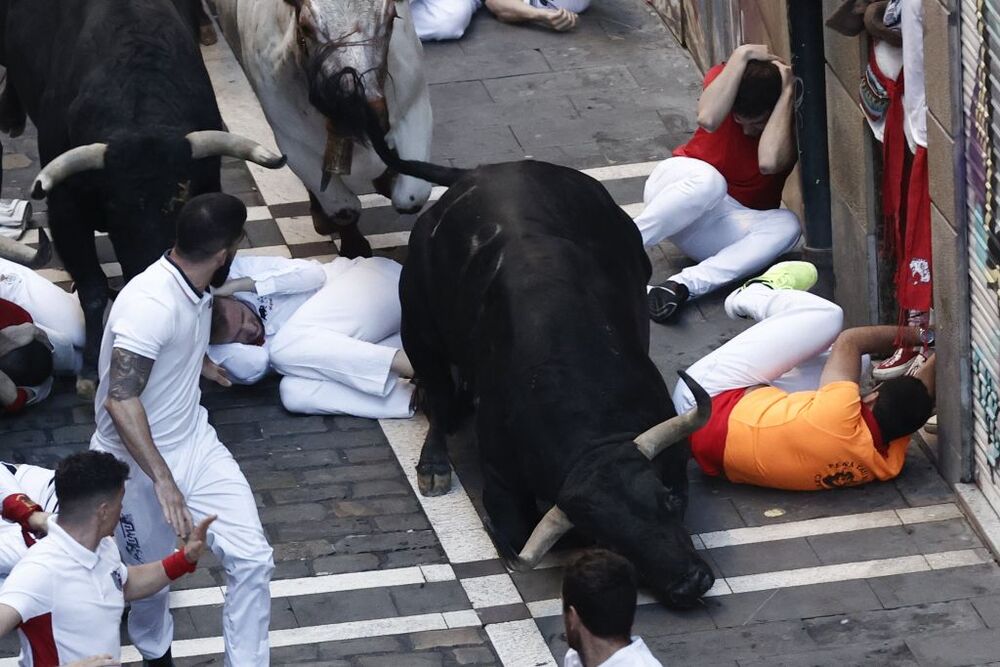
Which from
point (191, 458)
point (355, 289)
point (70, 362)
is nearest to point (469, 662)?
point (191, 458)

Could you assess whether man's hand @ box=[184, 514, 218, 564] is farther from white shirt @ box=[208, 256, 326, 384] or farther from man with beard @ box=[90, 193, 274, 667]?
white shirt @ box=[208, 256, 326, 384]

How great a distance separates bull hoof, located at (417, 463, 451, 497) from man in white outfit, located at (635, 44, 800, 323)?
173cm

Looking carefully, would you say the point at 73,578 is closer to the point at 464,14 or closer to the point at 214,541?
the point at 214,541

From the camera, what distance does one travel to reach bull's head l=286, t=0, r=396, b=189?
9266 mm

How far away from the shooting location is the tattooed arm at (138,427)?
6.96 meters

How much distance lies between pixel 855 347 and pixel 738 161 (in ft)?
6.61

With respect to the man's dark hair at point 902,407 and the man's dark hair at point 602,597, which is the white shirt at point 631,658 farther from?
the man's dark hair at point 902,407

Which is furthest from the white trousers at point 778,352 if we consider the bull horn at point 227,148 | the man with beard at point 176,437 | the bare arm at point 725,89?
the man with beard at point 176,437

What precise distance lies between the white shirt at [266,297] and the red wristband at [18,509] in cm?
236

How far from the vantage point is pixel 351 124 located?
9.40 meters

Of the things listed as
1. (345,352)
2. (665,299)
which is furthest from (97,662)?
(665,299)

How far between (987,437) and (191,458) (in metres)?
3.26

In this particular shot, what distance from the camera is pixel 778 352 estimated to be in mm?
8656

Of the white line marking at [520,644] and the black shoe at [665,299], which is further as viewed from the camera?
the black shoe at [665,299]
